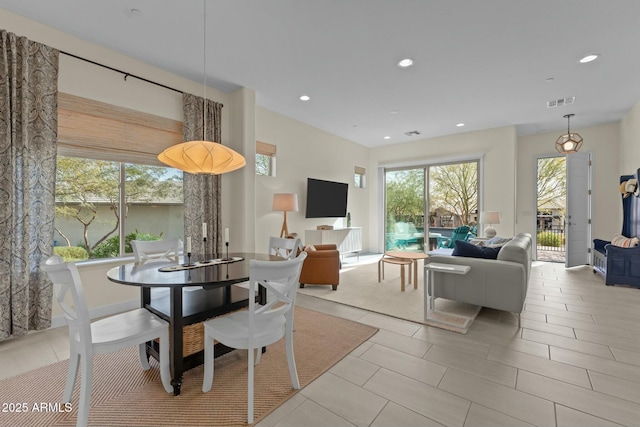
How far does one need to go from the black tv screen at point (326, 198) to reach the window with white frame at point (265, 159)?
0.88 meters

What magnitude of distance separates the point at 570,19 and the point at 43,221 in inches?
215

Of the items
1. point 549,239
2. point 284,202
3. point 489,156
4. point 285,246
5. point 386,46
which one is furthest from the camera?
point 549,239

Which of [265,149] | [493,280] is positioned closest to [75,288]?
[493,280]

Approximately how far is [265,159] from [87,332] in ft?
13.7

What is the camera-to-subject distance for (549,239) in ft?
21.9

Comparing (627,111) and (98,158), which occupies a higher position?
(627,111)

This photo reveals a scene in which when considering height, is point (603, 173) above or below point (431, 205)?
above

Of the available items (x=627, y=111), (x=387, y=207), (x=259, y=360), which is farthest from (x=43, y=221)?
(x=627, y=111)

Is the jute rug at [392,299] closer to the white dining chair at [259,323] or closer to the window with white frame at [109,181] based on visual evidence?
the white dining chair at [259,323]

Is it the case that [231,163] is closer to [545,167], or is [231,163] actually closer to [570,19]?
[570,19]

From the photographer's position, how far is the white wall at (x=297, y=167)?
5152 millimetres

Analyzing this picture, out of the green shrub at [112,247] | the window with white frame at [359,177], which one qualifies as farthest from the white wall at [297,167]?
the green shrub at [112,247]

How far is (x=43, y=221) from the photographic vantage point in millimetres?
2734

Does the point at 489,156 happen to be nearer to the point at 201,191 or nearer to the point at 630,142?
the point at 630,142
